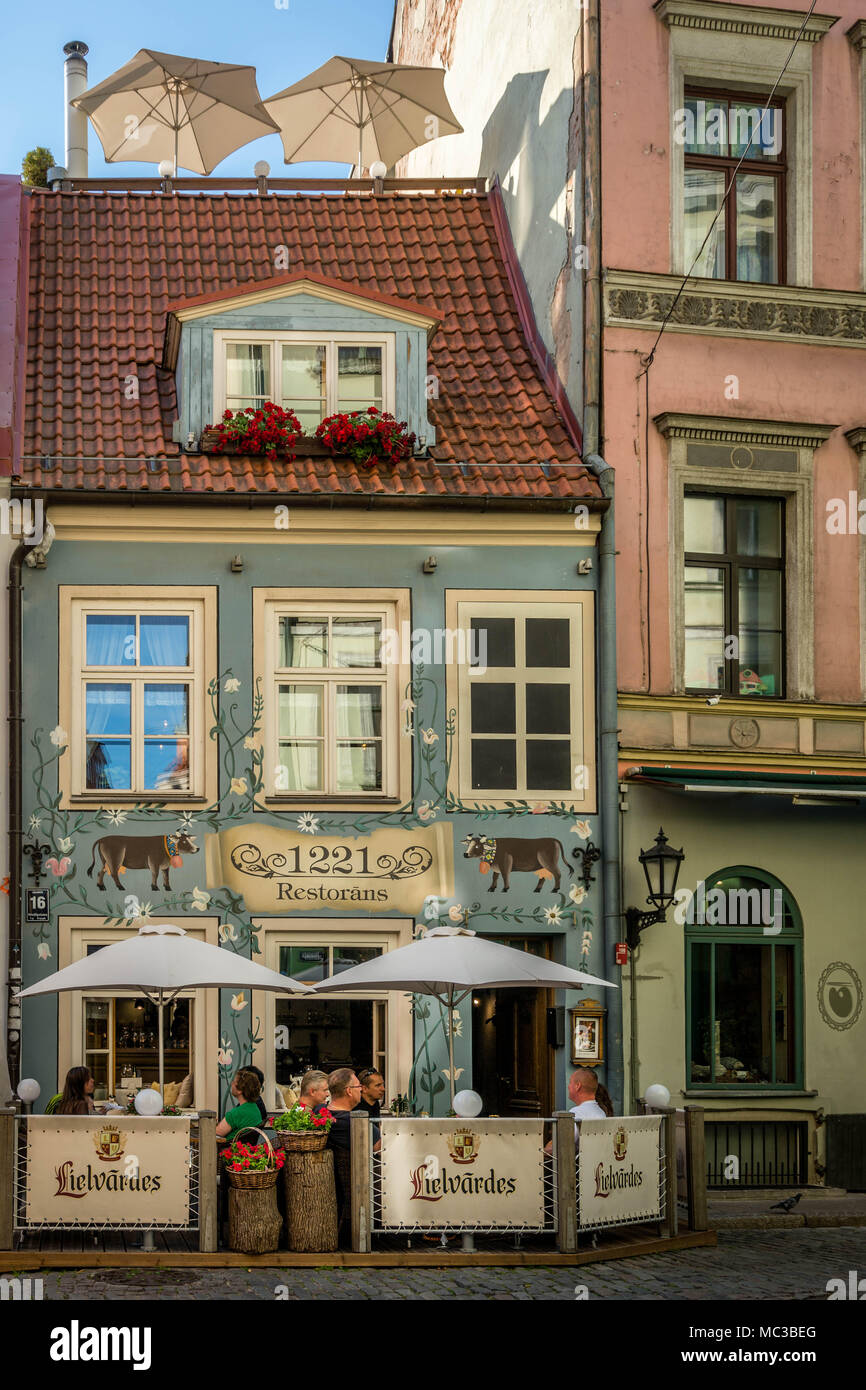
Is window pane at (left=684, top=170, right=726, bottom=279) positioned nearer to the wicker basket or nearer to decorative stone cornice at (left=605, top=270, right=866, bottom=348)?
decorative stone cornice at (left=605, top=270, right=866, bottom=348)

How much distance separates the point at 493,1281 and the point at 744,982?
6497 mm

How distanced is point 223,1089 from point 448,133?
12804mm

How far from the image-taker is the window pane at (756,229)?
1858 cm

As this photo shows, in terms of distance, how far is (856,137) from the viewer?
1862 centimetres

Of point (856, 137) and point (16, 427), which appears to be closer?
point (16, 427)

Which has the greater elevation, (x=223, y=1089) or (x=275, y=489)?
(x=275, y=489)

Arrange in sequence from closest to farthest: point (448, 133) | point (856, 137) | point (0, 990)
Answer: point (0, 990) → point (856, 137) → point (448, 133)

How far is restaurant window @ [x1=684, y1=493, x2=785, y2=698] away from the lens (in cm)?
1781

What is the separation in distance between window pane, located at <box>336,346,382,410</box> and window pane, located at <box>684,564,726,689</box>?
3.59 meters

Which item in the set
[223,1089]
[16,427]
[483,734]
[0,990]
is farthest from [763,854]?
[16,427]

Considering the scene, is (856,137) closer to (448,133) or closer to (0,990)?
(448,133)

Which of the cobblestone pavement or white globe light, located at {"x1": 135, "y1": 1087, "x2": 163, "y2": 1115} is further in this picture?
white globe light, located at {"x1": 135, "y1": 1087, "x2": 163, "y2": 1115}

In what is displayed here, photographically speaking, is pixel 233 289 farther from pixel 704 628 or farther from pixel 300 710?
pixel 704 628

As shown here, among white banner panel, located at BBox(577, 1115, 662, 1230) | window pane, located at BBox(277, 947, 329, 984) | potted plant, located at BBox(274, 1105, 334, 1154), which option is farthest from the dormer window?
white banner panel, located at BBox(577, 1115, 662, 1230)
